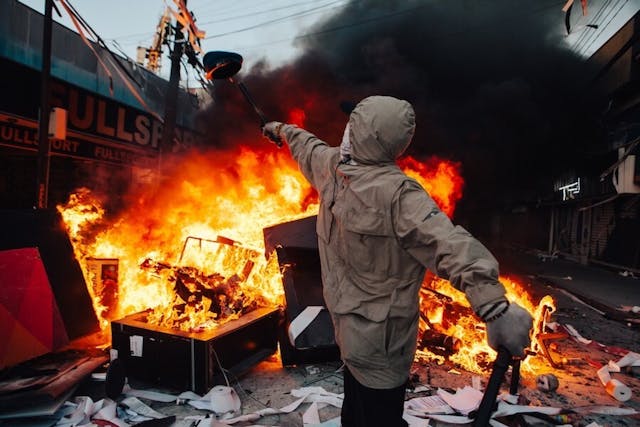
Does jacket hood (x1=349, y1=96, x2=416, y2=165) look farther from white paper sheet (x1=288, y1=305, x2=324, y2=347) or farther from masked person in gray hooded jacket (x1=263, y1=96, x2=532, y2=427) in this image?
white paper sheet (x1=288, y1=305, x2=324, y2=347)

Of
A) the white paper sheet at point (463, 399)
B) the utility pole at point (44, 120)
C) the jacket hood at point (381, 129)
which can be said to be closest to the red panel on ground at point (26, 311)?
the utility pole at point (44, 120)

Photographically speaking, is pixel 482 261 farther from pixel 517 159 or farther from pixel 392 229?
pixel 517 159

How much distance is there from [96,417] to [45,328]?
1.53 m

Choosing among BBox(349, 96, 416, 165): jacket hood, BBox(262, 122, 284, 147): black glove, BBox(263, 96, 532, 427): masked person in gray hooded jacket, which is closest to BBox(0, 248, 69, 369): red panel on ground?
BBox(262, 122, 284, 147): black glove

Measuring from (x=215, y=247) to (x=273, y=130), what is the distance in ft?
11.6

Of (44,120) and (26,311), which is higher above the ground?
(44,120)

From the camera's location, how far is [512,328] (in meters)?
1.77

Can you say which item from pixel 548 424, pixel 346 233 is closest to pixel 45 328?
pixel 346 233

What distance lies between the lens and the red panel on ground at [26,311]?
4.04 m

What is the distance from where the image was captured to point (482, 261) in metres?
1.80

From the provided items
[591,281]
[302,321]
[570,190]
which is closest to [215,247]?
[302,321]

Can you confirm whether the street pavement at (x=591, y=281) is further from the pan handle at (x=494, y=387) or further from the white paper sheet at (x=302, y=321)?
the pan handle at (x=494, y=387)

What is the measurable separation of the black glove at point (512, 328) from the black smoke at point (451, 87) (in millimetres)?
8263

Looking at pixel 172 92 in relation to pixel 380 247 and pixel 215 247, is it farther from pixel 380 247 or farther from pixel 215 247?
pixel 380 247
